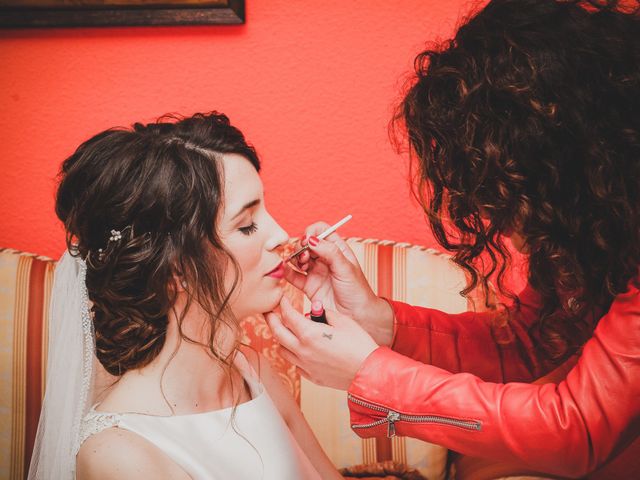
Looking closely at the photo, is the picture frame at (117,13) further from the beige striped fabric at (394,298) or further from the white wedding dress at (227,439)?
the white wedding dress at (227,439)

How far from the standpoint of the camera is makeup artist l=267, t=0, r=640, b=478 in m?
0.92

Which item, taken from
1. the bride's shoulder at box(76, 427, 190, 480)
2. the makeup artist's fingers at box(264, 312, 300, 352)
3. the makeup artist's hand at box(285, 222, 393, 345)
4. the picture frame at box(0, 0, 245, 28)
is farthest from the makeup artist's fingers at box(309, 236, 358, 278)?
the picture frame at box(0, 0, 245, 28)

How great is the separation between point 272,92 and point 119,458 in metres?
1.24

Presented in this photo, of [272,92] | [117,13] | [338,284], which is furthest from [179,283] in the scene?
[117,13]

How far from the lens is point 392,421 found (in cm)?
103

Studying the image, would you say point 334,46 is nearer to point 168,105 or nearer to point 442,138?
point 168,105

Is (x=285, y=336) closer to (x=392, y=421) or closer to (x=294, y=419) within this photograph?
(x=392, y=421)

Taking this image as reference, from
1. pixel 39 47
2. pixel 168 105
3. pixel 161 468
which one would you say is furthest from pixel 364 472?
pixel 39 47

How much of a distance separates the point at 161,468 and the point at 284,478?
0.94 ft

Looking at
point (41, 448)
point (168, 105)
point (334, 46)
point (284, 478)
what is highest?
point (334, 46)

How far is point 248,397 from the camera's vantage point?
4.33 feet

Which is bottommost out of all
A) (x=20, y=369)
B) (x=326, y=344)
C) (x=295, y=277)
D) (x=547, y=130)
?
(x=20, y=369)

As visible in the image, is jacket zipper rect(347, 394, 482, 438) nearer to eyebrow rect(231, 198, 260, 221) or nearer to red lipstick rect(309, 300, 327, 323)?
red lipstick rect(309, 300, 327, 323)

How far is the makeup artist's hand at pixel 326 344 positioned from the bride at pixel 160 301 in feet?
0.29
